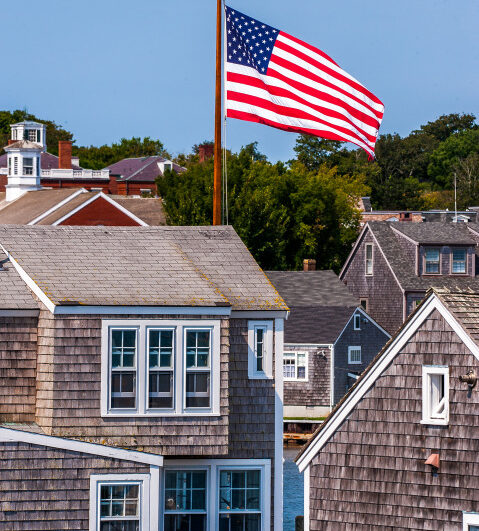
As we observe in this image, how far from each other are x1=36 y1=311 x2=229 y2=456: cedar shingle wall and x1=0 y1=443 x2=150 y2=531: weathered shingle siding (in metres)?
0.97

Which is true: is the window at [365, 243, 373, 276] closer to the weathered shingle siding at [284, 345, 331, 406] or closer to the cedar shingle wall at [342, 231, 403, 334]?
the cedar shingle wall at [342, 231, 403, 334]

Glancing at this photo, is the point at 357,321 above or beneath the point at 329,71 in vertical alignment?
beneath

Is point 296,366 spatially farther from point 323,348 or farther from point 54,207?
point 54,207

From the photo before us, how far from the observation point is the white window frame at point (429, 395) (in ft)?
72.5

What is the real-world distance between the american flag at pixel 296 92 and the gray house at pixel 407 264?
42.8 m

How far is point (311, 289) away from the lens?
71312mm

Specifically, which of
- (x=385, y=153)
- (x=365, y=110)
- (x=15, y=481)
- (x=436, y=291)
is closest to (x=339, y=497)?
(x=436, y=291)

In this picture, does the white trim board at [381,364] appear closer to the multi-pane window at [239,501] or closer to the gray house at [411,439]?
the gray house at [411,439]

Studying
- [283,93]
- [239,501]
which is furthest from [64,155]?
[239,501]

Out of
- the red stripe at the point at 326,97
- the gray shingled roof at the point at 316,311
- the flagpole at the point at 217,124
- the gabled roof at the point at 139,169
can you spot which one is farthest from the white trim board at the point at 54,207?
the gabled roof at the point at 139,169

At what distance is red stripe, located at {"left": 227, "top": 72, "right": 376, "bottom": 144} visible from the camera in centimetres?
3039

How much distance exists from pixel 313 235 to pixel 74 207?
2851cm

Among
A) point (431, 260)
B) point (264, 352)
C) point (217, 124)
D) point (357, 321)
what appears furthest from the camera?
point (431, 260)

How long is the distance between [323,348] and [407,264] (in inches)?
403
